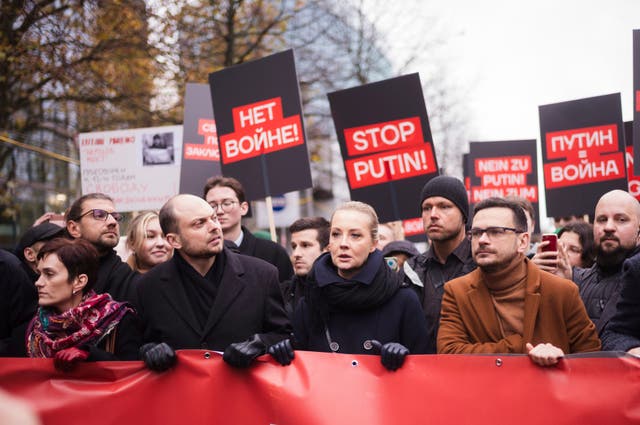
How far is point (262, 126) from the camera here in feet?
23.7

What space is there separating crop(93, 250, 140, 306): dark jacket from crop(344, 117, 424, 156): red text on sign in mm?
2722

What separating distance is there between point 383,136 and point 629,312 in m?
3.67

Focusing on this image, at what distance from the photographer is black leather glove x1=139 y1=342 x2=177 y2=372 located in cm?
389

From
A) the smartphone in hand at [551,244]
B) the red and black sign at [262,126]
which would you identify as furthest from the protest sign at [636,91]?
the red and black sign at [262,126]

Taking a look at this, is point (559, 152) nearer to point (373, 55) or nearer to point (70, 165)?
point (70, 165)

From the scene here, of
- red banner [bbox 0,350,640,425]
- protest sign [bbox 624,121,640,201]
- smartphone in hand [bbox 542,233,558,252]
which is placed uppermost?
protest sign [bbox 624,121,640,201]

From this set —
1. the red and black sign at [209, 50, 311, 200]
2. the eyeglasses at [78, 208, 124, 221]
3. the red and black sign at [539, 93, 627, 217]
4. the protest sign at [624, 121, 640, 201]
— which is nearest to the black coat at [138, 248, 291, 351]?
the eyeglasses at [78, 208, 124, 221]

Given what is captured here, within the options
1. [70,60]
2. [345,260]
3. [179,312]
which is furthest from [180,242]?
[70,60]

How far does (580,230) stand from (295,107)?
2.73 meters

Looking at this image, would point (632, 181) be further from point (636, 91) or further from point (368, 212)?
point (368, 212)

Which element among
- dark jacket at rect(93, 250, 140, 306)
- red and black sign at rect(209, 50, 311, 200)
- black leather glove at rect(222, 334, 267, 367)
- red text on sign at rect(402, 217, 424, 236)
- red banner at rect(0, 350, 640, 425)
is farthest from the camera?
red text on sign at rect(402, 217, 424, 236)

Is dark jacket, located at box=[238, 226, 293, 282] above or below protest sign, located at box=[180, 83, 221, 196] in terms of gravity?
below

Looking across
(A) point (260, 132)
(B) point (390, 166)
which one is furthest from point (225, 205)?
(B) point (390, 166)

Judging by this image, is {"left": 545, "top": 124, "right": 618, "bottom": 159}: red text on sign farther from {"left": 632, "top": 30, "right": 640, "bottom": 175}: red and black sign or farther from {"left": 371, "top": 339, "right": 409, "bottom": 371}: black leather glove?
{"left": 371, "top": 339, "right": 409, "bottom": 371}: black leather glove
